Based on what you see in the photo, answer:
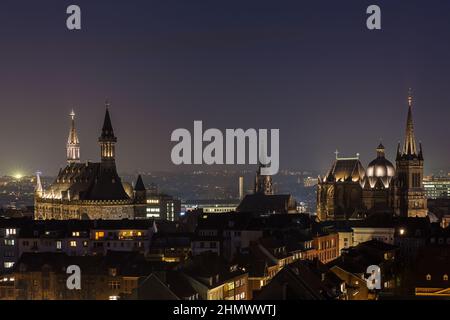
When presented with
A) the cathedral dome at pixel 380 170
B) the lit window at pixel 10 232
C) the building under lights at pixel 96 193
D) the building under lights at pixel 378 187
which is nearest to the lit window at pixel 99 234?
the lit window at pixel 10 232

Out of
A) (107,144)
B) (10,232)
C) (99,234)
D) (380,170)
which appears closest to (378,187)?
(380,170)

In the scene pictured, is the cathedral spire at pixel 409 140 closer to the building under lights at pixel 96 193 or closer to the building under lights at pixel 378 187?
the building under lights at pixel 378 187

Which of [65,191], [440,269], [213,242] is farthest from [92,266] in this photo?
[65,191]

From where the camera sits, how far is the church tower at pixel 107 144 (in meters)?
124

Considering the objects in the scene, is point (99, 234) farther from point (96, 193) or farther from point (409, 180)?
point (409, 180)

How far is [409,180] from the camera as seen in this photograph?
134 m

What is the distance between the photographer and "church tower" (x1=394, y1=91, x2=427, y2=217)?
13150 centimetres

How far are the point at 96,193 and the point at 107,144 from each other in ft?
28.1

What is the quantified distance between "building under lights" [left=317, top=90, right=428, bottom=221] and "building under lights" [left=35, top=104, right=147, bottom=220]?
30327 mm

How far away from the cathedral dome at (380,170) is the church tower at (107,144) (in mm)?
40209

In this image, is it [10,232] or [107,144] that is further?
[107,144]

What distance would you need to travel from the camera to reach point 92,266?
6031 cm

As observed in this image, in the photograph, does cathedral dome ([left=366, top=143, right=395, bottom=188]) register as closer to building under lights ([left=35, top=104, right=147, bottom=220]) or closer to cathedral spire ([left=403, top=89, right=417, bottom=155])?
cathedral spire ([left=403, top=89, right=417, bottom=155])
